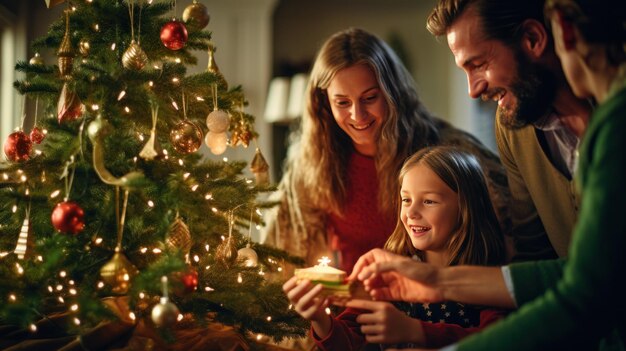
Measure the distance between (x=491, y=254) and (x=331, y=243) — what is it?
1.03 meters

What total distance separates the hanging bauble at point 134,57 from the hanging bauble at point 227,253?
660mm

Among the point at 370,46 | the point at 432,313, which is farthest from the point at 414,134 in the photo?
the point at 432,313

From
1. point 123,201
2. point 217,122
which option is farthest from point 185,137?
point 123,201

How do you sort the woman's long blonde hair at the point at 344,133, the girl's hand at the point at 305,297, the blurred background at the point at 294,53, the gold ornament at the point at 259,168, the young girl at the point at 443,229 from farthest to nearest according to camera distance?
the blurred background at the point at 294,53, the woman's long blonde hair at the point at 344,133, the gold ornament at the point at 259,168, the young girl at the point at 443,229, the girl's hand at the point at 305,297

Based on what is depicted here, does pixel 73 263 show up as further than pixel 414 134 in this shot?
No

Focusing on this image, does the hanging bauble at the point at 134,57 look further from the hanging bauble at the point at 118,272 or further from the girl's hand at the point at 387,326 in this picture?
the girl's hand at the point at 387,326

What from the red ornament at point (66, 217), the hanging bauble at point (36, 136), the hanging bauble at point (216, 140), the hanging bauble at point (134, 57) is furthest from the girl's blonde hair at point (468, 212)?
the hanging bauble at point (36, 136)

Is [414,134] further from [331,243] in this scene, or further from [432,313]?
[432,313]

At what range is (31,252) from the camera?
5.59ft

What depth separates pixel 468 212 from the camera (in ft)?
6.72

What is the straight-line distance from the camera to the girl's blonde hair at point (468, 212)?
2.04 metres

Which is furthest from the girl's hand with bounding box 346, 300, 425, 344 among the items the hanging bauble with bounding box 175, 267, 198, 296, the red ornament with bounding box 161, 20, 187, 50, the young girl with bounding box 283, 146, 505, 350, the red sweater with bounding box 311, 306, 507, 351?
the red ornament with bounding box 161, 20, 187, 50

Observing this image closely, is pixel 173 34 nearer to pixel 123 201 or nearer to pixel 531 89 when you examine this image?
pixel 123 201

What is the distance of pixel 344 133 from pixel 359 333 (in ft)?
3.91
